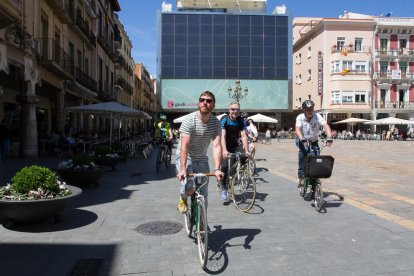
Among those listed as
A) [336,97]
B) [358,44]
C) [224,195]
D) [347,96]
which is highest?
[358,44]

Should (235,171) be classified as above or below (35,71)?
below

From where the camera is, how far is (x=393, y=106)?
1986 inches

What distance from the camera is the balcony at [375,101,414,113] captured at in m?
50.0

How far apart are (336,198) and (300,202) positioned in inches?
31.9

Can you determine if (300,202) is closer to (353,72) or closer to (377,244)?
(377,244)

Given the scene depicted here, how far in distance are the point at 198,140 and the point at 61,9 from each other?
59.5ft

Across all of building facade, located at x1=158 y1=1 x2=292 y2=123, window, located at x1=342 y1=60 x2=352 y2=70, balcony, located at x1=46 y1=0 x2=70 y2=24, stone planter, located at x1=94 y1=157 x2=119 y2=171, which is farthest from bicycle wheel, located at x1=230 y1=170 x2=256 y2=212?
building facade, located at x1=158 y1=1 x2=292 y2=123

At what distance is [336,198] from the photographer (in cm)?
775

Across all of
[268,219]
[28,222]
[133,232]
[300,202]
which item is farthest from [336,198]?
[28,222]

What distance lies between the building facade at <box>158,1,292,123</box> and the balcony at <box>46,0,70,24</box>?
32.6 m

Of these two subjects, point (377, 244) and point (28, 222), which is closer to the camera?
point (377, 244)

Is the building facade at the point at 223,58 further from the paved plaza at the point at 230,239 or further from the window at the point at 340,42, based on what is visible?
the paved plaza at the point at 230,239

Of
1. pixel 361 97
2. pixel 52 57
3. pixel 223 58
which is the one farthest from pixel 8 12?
pixel 223 58

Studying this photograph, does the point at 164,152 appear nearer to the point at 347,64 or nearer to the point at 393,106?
the point at 347,64
